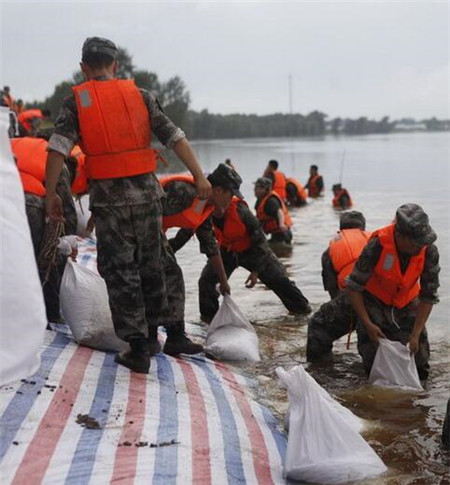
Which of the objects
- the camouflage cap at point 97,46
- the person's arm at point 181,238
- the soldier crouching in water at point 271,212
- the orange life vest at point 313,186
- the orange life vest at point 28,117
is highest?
the camouflage cap at point 97,46

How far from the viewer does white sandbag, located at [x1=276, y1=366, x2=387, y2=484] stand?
9.82ft

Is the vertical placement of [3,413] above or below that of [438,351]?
above

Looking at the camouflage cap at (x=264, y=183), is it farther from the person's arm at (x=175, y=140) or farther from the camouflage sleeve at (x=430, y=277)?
the person's arm at (x=175, y=140)

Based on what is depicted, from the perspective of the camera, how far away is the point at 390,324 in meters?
4.57

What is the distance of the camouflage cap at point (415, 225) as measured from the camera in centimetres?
404

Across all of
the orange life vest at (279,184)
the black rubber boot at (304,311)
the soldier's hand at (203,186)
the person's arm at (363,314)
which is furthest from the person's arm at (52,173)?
the orange life vest at (279,184)

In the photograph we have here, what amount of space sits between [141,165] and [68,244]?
Answer: 952 millimetres

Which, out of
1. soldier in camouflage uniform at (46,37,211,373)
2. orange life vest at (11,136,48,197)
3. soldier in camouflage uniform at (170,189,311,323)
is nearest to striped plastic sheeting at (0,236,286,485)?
soldier in camouflage uniform at (46,37,211,373)

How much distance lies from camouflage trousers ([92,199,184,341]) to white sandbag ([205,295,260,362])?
1.25m

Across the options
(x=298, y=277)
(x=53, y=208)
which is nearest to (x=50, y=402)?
(x=53, y=208)

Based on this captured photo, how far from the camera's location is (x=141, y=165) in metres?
3.47

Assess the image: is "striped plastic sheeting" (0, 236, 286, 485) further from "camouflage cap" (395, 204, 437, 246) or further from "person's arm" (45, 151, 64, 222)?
"camouflage cap" (395, 204, 437, 246)

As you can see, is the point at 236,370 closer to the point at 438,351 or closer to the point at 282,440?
the point at 282,440

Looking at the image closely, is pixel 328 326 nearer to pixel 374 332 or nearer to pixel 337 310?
pixel 337 310
